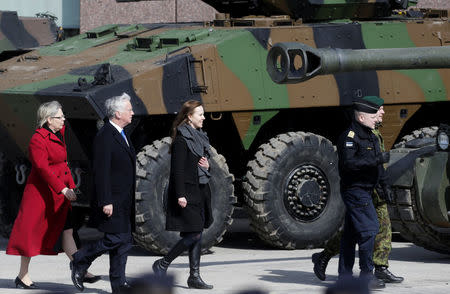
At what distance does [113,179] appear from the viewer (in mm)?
8867

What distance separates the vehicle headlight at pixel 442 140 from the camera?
1019 centimetres

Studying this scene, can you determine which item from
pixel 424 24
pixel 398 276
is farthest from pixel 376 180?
pixel 424 24

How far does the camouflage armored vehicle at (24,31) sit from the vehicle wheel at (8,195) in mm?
7230

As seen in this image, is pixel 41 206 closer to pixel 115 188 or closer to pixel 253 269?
pixel 115 188

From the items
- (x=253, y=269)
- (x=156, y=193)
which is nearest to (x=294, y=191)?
(x=156, y=193)

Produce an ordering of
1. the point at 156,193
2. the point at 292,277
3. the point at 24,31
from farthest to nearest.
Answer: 1. the point at 24,31
2. the point at 156,193
3. the point at 292,277

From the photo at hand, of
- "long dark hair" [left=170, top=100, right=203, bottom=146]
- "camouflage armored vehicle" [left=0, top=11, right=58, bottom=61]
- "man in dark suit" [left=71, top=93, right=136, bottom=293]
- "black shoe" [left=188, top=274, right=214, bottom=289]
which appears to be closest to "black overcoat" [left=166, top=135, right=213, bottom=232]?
"long dark hair" [left=170, top=100, right=203, bottom=146]

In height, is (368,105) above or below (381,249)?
above

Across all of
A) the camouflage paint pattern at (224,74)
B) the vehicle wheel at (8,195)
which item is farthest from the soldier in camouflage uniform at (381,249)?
the vehicle wheel at (8,195)

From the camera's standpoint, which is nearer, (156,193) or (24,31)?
(156,193)

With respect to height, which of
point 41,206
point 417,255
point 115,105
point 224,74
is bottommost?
point 417,255

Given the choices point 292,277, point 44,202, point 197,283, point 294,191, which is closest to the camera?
point 197,283

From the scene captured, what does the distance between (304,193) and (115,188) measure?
12.9 ft

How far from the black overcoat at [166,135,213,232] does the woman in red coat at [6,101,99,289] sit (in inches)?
34.6
